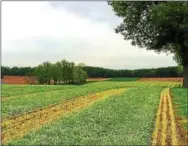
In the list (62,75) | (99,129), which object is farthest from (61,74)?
(99,129)

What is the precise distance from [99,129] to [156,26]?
128 ft

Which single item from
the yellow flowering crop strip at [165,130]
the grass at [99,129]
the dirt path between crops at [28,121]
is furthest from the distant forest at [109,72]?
the yellow flowering crop strip at [165,130]

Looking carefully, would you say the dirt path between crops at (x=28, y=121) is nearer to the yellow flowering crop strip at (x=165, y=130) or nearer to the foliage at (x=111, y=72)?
the foliage at (x=111, y=72)

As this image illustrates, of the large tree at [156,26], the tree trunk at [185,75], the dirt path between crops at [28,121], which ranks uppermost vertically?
the large tree at [156,26]

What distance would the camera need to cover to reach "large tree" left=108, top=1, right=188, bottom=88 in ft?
177

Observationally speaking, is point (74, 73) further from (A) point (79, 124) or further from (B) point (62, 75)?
(A) point (79, 124)

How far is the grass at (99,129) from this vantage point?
1758cm

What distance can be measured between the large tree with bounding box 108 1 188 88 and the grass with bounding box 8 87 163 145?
92.3ft

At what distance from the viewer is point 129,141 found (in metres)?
17.8

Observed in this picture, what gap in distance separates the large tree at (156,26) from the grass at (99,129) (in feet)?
92.3

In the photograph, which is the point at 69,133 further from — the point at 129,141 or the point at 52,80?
the point at 52,80

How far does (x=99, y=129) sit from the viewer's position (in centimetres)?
2033

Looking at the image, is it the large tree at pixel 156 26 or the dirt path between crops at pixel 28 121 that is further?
the large tree at pixel 156 26

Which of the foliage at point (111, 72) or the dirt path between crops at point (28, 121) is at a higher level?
the foliage at point (111, 72)
